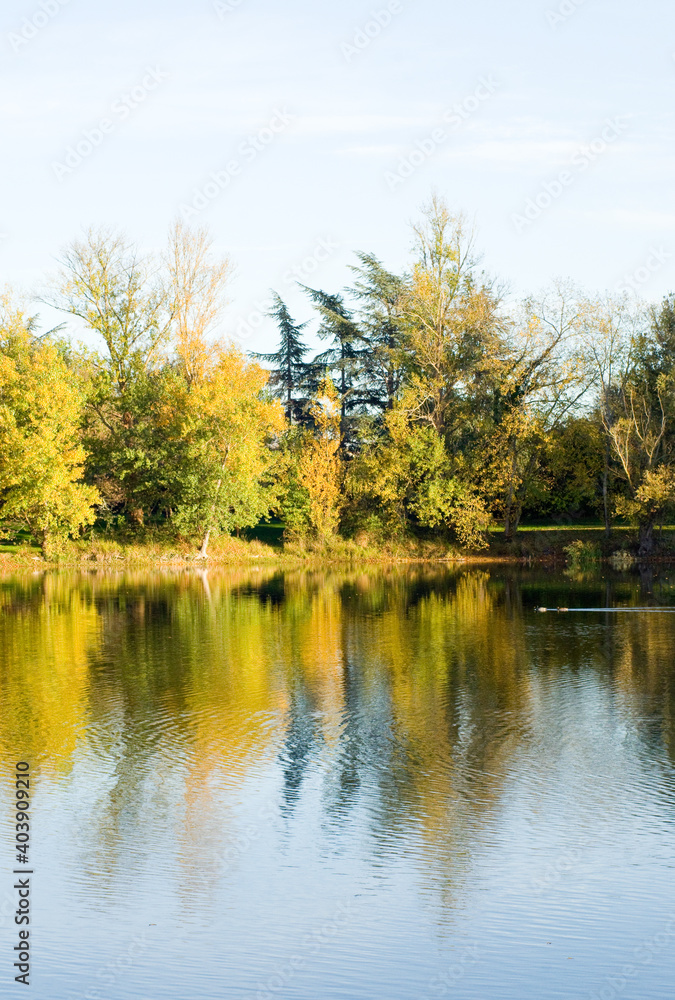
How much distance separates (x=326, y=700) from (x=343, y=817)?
600cm

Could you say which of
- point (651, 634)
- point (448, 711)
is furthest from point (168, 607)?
point (448, 711)

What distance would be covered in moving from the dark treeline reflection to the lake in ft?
0.19

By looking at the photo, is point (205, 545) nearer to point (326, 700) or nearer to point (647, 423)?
point (647, 423)

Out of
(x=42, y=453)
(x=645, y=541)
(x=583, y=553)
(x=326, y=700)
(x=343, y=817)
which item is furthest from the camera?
(x=645, y=541)

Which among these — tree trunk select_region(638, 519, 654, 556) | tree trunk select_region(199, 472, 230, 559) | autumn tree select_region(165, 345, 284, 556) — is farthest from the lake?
tree trunk select_region(638, 519, 654, 556)

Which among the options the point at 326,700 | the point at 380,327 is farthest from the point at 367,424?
the point at 326,700

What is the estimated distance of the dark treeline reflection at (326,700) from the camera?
11203mm

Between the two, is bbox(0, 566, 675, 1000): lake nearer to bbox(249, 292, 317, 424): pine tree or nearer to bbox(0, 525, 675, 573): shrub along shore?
bbox(0, 525, 675, 573): shrub along shore

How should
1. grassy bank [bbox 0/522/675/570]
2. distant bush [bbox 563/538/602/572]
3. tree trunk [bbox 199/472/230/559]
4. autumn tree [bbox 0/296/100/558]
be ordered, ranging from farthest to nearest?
distant bush [bbox 563/538/602/572]
tree trunk [bbox 199/472/230/559]
grassy bank [bbox 0/522/675/570]
autumn tree [bbox 0/296/100/558]

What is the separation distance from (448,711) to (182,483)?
105 ft

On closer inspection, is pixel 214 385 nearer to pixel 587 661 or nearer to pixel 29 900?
pixel 587 661

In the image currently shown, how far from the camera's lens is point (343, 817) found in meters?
10.6

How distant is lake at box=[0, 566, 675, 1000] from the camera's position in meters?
7.53

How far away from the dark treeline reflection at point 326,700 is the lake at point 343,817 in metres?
0.06
